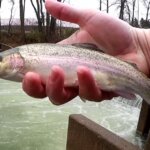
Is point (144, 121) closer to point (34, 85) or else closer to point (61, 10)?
point (61, 10)

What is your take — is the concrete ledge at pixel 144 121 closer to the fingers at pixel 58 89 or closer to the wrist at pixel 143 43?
the wrist at pixel 143 43

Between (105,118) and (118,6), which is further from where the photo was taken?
(118,6)

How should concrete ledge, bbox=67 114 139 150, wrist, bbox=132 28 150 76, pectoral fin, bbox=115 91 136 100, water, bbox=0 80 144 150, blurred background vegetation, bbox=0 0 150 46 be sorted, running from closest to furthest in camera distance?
pectoral fin, bbox=115 91 136 100, wrist, bbox=132 28 150 76, concrete ledge, bbox=67 114 139 150, water, bbox=0 80 144 150, blurred background vegetation, bbox=0 0 150 46

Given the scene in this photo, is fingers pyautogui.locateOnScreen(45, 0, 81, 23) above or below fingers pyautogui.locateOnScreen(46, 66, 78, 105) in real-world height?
above

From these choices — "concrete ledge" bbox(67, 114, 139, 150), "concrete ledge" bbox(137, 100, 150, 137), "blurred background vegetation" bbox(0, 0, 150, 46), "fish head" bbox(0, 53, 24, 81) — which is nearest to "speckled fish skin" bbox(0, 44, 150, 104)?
"fish head" bbox(0, 53, 24, 81)

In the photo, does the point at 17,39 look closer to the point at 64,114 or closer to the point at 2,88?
the point at 2,88

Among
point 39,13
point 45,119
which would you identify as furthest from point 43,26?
point 45,119

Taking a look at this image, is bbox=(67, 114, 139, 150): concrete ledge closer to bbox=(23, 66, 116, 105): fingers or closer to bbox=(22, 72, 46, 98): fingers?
bbox=(23, 66, 116, 105): fingers

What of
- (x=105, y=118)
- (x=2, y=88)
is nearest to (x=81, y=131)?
(x=105, y=118)

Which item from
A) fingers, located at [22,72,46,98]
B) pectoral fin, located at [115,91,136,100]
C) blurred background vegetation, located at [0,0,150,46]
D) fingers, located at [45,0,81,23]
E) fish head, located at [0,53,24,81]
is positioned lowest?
blurred background vegetation, located at [0,0,150,46]
